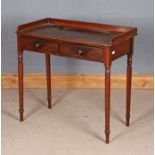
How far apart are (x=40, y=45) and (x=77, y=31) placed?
0.29 m

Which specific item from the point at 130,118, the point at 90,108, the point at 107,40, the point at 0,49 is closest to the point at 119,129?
the point at 130,118

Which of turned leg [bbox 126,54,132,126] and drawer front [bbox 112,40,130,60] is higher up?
drawer front [bbox 112,40,130,60]

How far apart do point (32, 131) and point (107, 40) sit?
2.87 feet

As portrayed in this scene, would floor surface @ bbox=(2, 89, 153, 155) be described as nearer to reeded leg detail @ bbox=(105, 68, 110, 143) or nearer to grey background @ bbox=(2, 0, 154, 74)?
reeded leg detail @ bbox=(105, 68, 110, 143)

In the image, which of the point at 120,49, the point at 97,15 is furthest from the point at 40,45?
the point at 97,15

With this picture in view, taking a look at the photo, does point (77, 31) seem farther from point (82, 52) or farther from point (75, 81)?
point (75, 81)

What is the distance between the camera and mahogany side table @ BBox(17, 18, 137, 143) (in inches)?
106

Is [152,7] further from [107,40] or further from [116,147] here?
[116,147]

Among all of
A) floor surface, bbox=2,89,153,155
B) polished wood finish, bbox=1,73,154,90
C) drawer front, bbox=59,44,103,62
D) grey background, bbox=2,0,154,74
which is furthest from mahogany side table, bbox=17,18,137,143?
polished wood finish, bbox=1,73,154,90

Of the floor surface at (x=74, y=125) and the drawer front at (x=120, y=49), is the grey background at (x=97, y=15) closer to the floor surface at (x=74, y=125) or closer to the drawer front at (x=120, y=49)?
the floor surface at (x=74, y=125)

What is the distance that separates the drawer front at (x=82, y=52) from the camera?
270 centimetres

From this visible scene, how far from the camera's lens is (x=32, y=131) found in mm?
3105

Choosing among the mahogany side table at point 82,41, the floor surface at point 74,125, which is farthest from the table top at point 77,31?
the floor surface at point 74,125

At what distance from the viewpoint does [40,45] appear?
2.93 metres
